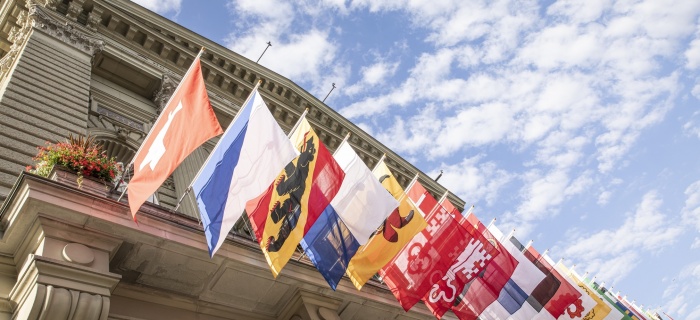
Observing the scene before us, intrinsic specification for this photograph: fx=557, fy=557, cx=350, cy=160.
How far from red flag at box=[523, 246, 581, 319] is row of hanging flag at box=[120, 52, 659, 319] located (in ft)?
0.74

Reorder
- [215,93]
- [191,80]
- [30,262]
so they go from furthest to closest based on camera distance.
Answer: [215,93], [191,80], [30,262]

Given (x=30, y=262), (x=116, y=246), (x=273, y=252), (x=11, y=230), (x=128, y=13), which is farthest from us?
(x=128, y=13)

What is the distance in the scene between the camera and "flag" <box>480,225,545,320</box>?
50.6 feet

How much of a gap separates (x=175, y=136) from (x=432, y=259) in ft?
22.1

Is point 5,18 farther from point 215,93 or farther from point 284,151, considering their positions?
point 284,151

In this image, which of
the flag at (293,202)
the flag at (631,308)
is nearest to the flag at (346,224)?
the flag at (293,202)

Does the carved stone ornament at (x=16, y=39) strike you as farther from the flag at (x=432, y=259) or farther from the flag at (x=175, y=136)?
the flag at (x=432, y=259)

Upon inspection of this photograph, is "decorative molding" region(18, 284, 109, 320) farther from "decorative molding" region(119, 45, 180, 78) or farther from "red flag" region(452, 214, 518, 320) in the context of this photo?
"decorative molding" region(119, 45, 180, 78)

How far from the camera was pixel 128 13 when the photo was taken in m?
23.2

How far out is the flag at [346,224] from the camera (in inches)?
430

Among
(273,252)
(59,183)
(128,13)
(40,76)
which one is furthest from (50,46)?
(273,252)

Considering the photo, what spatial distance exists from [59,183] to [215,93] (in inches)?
679

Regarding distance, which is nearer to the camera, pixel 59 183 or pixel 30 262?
pixel 30 262

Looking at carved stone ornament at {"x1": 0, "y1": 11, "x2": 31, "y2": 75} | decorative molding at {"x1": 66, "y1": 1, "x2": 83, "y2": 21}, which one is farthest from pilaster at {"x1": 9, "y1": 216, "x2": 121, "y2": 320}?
decorative molding at {"x1": 66, "y1": 1, "x2": 83, "y2": 21}
